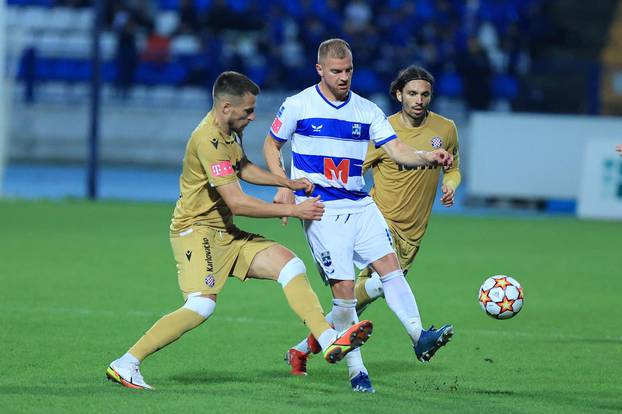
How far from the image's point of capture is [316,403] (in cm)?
643

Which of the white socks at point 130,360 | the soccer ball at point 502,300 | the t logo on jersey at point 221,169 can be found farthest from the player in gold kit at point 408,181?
the white socks at point 130,360

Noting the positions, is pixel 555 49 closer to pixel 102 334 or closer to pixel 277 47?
pixel 277 47

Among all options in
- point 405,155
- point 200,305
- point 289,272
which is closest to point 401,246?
point 405,155

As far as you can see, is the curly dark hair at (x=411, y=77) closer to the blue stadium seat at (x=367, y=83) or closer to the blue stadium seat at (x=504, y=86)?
the blue stadium seat at (x=504, y=86)

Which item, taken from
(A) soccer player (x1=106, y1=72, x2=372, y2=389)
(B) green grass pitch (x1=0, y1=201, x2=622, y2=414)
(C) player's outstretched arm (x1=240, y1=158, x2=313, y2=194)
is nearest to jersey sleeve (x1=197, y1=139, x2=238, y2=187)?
(A) soccer player (x1=106, y1=72, x2=372, y2=389)

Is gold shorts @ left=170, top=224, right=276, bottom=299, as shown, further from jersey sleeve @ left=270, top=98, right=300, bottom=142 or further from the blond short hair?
the blond short hair

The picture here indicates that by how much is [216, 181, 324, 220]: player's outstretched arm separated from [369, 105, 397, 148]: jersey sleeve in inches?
26.1

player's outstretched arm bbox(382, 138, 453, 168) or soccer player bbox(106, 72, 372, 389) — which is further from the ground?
player's outstretched arm bbox(382, 138, 453, 168)

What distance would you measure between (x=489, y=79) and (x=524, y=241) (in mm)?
8831

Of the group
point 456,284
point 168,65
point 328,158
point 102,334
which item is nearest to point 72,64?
point 168,65

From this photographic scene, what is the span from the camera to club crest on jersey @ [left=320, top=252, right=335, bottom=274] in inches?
278

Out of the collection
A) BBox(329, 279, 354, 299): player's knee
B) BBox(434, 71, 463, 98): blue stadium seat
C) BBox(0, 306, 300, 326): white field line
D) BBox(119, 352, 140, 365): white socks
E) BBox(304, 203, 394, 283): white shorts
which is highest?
BBox(434, 71, 463, 98): blue stadium seat

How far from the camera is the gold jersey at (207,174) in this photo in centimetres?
680

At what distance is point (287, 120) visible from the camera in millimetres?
7102
